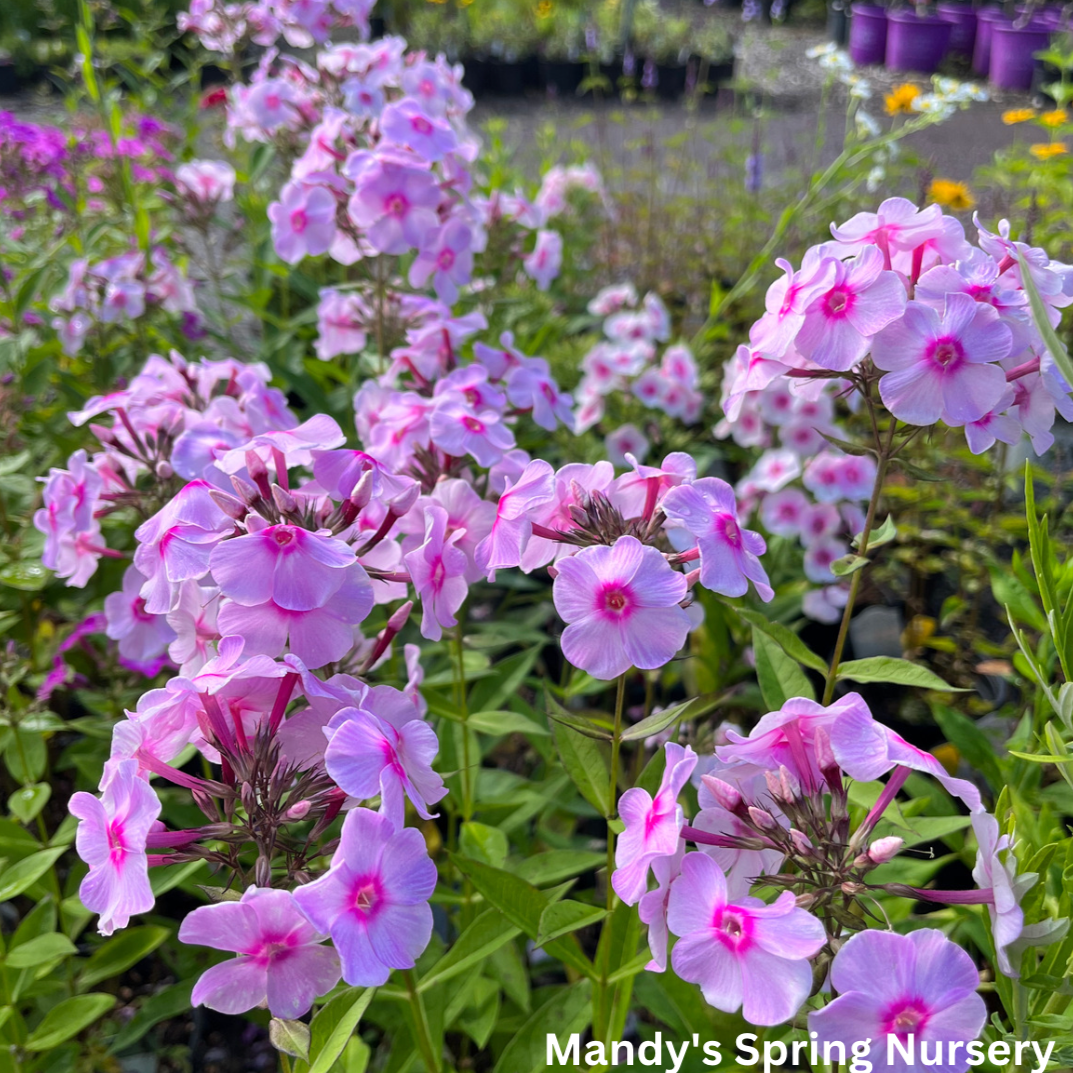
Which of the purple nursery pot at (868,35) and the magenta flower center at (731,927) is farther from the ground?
the purple nursery pot at (868,35)

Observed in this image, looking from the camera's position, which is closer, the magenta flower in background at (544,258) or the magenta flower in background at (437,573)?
the magenta flower in background at (437,573)

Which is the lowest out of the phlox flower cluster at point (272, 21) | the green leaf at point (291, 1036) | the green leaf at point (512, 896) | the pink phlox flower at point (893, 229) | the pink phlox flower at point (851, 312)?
the green leaf at point (512, 896)

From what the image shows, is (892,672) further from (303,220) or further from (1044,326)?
(303,220)

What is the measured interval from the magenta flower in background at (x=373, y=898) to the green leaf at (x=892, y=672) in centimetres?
63

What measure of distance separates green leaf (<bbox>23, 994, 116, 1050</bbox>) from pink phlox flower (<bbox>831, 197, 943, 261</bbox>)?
4.93 feet

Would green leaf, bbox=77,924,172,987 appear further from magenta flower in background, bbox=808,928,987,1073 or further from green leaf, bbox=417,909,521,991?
magenta flower in background, bbox=808,928,987,1073

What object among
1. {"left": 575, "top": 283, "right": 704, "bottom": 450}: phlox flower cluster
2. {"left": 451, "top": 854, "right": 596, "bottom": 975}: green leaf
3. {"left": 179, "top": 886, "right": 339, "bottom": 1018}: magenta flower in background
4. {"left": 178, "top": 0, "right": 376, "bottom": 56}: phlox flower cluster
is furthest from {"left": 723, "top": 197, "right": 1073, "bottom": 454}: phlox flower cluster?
{"left": 178, "top": 0, "right": 376, "bottom": 56}: phlox flower cluster

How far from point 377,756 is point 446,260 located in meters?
1.36

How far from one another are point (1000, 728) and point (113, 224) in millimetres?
2639

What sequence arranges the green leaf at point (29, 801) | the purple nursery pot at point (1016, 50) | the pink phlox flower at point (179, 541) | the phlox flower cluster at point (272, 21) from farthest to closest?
the purple nursery pot at point (1016, 50) → the phlox flower cluster at point (272, 21) → the green leaf at point (29, 801) → the pink phlox flower at point (179, 541)

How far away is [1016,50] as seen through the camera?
11.2 meters

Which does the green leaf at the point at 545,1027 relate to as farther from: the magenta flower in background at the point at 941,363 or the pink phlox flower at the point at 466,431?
the magenta flower in background at the point at 941,363

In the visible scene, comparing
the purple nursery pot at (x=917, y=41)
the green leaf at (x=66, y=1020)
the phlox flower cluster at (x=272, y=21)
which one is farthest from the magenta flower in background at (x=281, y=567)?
the purple nursery pot at (x=917, y=41)

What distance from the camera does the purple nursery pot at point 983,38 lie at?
12173 millimetres
